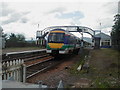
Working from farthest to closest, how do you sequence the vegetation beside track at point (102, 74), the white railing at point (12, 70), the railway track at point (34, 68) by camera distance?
the railway track at point (34, 68) → the vegetation beside track at point (102, 74) → the white railing at point (12, 70)

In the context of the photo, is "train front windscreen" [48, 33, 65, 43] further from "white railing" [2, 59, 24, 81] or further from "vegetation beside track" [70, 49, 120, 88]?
"white railing" [2, 59, 24, 81]

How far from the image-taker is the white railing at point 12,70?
455 centimetres

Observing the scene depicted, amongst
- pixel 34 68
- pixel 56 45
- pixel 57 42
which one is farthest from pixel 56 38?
pixel 34 68

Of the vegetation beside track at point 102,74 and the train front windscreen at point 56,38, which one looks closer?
the vegetation beside track at point 102,74

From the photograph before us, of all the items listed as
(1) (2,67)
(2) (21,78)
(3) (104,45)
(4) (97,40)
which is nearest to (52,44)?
(2) (21,78)

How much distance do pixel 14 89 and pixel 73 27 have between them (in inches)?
1409

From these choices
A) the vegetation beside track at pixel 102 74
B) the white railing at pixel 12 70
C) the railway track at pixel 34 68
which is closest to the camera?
the white railing at pixel 12 70

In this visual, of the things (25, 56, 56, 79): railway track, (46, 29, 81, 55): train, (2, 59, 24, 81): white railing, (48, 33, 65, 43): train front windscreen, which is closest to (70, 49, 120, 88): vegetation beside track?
(25, 56, 56, 79): railway track

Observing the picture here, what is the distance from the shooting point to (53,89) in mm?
3174

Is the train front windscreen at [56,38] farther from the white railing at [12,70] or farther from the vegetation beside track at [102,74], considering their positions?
the white railing at [12,70]

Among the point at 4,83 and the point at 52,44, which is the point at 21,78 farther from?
the point at 52,44

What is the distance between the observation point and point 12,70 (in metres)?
4.87

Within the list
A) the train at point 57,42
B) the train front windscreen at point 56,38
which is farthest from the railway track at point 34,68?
the train front windscreen at point 56,38

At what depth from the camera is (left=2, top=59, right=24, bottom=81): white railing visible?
179 inches
